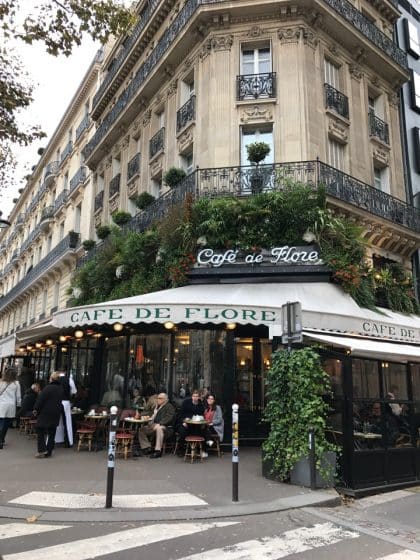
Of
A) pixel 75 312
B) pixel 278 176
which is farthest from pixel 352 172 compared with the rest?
pixel 75 312

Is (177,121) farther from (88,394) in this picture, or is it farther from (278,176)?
(88,394)

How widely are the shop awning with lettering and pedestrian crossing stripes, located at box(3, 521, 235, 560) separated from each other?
14.3ft

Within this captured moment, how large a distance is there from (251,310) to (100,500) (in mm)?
4887

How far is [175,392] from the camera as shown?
41.2 ft

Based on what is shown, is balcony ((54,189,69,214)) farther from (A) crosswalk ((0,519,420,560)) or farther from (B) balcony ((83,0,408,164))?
(A) crosswalk ((0,519,420,560))

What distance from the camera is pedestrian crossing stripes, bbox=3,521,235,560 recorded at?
4594mm

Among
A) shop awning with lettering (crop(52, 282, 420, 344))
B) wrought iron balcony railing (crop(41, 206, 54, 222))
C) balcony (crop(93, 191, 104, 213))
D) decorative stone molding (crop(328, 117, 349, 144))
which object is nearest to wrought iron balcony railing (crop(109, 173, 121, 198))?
balcony (crop(93, 191, 104, 213))

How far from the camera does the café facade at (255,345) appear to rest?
26.6 feet

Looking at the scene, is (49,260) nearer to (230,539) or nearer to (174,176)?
(174,176)

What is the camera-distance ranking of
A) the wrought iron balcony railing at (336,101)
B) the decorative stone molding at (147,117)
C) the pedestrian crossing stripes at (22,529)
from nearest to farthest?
the pedestrian crossing stripes at (22,529) < the wrought iron balcony railing at (336,101) < the decorative stone molding at (147,117)

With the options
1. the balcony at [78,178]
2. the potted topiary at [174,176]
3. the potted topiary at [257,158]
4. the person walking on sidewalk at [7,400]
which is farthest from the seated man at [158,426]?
the balcony at [78,178]

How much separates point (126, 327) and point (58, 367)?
21.8 feet

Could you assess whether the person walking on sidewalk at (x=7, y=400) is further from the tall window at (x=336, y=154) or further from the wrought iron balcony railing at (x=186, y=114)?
the tall window at (x=336, y=154)

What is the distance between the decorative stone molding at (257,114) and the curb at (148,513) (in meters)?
11.0
